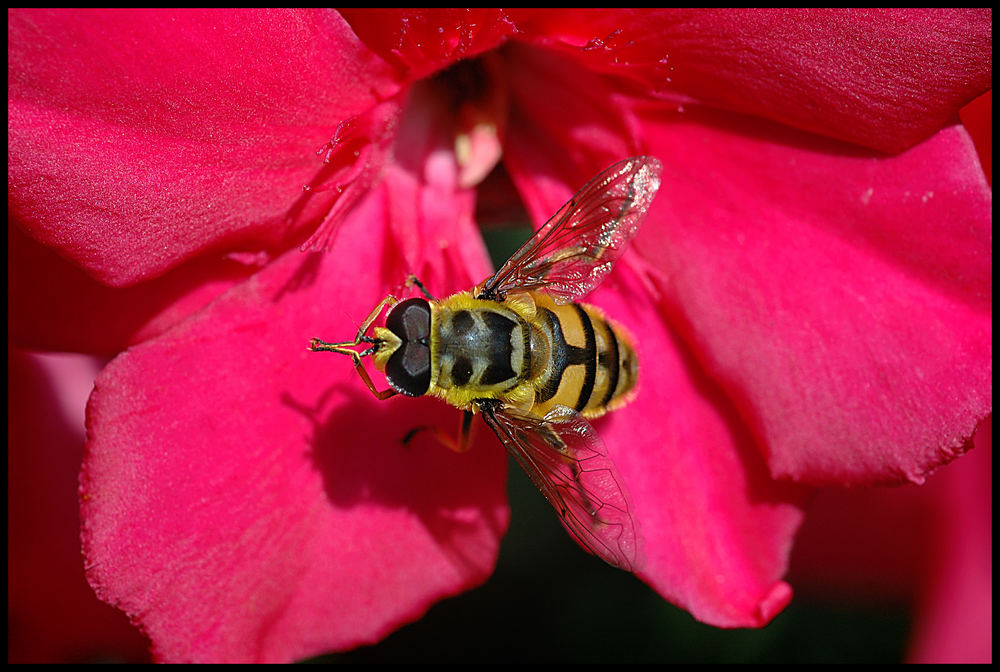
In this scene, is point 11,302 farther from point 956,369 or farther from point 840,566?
point 840,566

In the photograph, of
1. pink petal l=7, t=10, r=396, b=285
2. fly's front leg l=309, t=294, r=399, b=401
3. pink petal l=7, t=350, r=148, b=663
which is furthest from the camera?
pink petal l=7, t=350, r=148, b=663

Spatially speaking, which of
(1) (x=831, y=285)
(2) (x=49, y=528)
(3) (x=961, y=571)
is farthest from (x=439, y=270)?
(3) (x=961, y=571)

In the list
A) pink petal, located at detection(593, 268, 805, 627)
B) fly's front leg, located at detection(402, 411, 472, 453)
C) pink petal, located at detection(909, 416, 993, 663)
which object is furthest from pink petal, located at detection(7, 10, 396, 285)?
pink petal, located at detection(909, 416, 993, 663)

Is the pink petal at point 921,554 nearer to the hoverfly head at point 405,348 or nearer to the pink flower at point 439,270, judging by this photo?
the pink flower at point 439,270

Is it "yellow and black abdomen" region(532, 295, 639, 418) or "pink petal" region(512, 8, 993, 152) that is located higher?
"pink petal" region(512, 8, 993, 152)

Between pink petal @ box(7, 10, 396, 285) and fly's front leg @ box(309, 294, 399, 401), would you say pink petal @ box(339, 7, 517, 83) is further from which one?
fly's front leg @ box(309, 294, 399, 401)

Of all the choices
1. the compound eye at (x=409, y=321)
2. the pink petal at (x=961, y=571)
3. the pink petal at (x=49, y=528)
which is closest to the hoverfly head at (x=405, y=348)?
the compound eye at (x=409, y=321)

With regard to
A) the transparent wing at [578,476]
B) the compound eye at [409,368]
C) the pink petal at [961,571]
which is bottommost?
the pink petal at [961,571]
